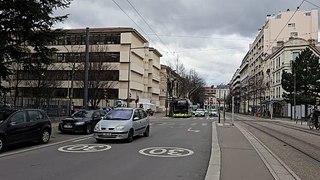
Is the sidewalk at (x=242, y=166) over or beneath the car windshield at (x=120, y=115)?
beneath

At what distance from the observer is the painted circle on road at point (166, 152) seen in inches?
518

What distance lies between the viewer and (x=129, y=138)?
17078mm

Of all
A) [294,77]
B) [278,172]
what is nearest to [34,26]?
[278,172]

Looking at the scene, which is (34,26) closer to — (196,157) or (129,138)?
(129,138)

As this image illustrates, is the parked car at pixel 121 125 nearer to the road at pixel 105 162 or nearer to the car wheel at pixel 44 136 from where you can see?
the road at pixel 105 162

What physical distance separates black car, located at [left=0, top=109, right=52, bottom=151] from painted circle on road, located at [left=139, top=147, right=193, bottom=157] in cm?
453

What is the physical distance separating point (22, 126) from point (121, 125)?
4.10 m

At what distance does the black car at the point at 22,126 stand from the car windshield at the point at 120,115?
2.82m

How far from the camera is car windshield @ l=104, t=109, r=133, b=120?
707 inches

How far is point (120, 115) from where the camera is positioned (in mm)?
18219

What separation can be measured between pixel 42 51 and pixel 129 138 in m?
8.93

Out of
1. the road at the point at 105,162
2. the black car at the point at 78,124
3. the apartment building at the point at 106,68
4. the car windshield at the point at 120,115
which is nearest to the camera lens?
the road at the point at 105,162

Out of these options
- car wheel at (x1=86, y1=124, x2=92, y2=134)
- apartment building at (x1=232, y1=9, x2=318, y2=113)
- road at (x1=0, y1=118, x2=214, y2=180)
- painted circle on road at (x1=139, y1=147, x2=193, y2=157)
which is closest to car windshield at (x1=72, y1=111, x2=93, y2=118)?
car wheel at (x1=86, y1=124, x2=92, y2=134)

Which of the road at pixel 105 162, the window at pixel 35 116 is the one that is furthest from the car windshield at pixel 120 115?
the window at pixel 35 116
